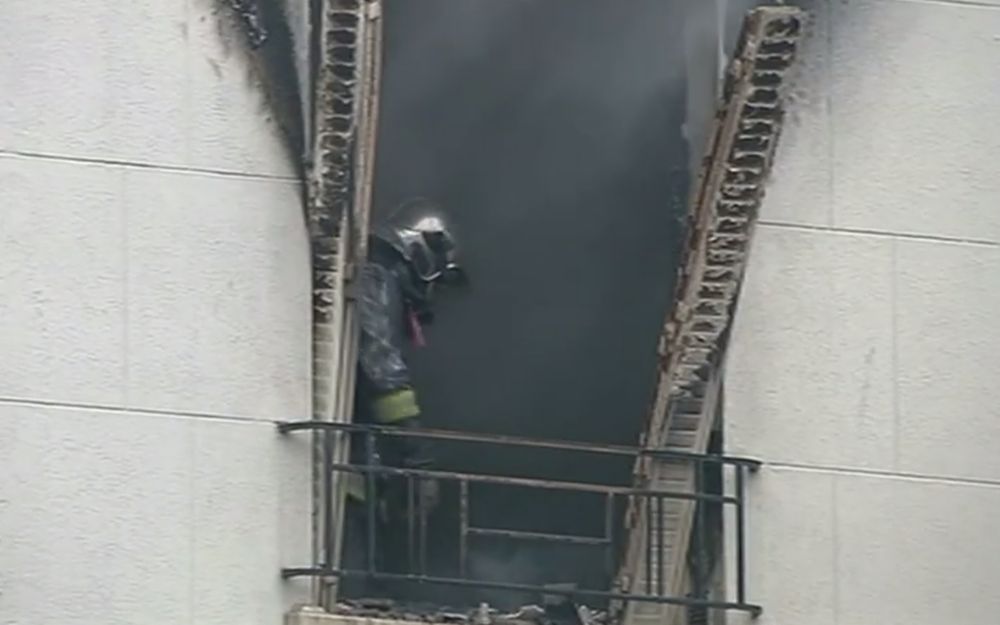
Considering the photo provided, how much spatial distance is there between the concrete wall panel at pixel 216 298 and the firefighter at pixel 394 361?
485mm

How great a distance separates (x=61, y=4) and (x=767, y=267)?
2.76 metres

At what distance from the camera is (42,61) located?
13.0m

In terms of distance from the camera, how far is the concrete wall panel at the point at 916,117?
1355 cm

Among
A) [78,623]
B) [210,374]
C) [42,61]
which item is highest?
[42,61]

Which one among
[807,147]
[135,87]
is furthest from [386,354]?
[807,147]

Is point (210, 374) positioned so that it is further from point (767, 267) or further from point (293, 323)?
point (767, 267)

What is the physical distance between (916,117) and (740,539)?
1.75 m

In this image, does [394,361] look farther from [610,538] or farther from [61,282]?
[61,282]

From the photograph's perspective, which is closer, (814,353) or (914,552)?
(914,552)

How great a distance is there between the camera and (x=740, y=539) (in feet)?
43.3

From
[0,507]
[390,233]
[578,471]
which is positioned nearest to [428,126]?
[390,233]

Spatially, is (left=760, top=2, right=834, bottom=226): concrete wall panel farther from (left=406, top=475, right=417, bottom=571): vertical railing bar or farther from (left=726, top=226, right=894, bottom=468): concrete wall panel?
(left=406, top=475, right=417, bottom=571): vertical railing bar

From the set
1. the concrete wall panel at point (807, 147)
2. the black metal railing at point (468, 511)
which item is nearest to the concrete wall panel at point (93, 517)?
the black metal railing at point (468, 511)

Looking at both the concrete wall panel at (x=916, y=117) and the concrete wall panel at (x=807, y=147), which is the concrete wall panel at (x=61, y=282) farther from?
the concrete wall panel at (x=916, y=117)
